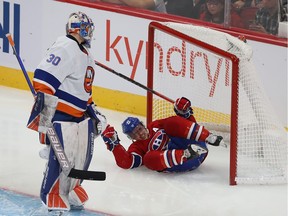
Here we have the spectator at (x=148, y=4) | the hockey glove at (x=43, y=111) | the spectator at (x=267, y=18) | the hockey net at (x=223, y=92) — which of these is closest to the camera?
the hockey glove at (x=43, y=111)

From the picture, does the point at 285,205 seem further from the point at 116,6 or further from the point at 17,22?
the point at 17,22

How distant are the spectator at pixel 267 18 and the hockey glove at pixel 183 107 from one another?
961 mm

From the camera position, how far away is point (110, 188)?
6797mm

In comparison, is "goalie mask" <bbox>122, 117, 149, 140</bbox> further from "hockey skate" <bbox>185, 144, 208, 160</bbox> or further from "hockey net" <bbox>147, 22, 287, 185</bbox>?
"hockey net" <bbox>147, 22, 287, 185</bbox>

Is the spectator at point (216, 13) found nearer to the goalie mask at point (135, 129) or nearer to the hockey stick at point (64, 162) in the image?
the goalie mask at point (135, 129)

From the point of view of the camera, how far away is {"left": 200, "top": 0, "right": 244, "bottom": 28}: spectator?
789 centimetres

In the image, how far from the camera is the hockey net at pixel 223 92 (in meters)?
6.88

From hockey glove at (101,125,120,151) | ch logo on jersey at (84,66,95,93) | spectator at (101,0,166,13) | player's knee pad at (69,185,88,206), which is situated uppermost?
spectator at (101,0,166,13)

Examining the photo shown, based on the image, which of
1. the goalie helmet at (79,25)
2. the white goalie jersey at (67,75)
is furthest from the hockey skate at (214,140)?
the goalie helmet at (79,25)

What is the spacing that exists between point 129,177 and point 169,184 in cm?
26

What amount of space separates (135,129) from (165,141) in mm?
204

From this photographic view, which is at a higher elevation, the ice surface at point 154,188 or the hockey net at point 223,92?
the hockey net at point 223,92

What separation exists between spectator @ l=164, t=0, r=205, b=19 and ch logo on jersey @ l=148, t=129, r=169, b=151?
1.27 metres

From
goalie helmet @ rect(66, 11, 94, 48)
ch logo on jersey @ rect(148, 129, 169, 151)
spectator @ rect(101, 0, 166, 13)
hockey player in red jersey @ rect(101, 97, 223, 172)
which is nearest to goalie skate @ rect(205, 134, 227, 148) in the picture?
hockey player in red jersey @ rect(101, 97, 223, 172)
